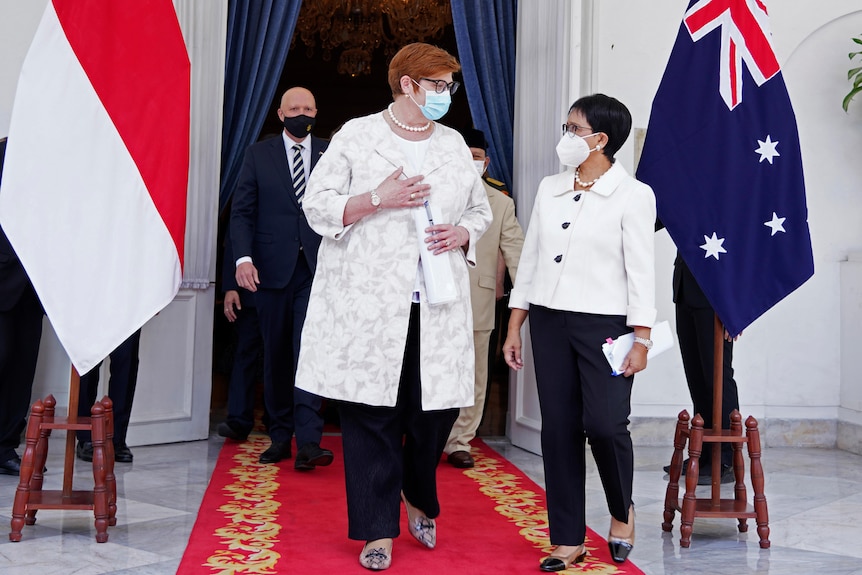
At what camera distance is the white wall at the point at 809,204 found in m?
5.46

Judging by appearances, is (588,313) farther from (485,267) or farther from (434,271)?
(485,267)

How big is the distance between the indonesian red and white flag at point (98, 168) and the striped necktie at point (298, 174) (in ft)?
4.06

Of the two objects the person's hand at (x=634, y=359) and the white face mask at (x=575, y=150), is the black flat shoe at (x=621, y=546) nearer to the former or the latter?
the person's hand at (x=634, y=359)

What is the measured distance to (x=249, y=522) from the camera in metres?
3.35

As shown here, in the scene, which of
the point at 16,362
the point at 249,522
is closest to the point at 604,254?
the point at 249,522

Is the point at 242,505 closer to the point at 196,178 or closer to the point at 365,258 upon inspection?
the point at 365,258

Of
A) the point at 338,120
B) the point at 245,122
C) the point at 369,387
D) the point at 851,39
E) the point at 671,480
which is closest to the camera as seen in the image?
the point at 369,387

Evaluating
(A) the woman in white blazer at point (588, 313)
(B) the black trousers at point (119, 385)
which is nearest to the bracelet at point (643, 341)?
(A) the woman in white blazer at point (588, 313)

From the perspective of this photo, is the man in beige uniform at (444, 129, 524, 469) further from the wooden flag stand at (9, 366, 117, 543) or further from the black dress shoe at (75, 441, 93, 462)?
the wooden flag stand at (9, 366, 117, 543)

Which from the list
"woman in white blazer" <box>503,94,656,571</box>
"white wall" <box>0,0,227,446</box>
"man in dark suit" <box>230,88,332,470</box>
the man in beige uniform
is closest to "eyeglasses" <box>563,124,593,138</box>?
"woman in white blazer" <box>503,94,656,571</box>

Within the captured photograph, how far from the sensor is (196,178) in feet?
16.4

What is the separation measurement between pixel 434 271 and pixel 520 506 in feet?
4.41

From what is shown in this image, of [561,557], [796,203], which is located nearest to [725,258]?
[796,203]

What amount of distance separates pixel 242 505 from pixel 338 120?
331 inches
